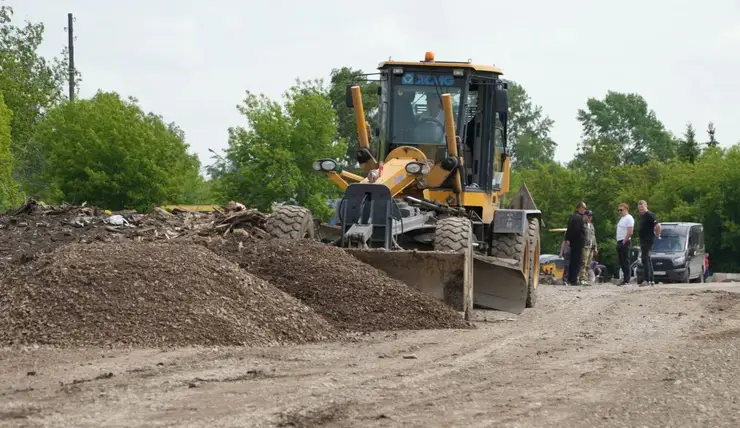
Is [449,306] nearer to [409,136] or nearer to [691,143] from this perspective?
[409,136]

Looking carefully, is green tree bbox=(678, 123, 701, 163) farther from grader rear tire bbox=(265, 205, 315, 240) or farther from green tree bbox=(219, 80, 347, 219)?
grader rear tire bbox=(265, 205, 315, 240)

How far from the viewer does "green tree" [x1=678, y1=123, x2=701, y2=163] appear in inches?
2795

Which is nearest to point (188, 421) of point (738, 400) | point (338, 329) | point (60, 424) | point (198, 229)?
point (60, 424)

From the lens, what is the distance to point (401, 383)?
850cm

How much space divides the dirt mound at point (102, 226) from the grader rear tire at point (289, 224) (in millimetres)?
553

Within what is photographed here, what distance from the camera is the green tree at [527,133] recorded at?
357 ft

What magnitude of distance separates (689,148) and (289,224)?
198ft

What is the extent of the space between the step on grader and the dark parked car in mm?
16258

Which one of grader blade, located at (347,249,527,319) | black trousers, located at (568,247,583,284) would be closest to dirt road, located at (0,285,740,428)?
grader blade, located at (347,249,527,319)

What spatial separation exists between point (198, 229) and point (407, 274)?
5.34m

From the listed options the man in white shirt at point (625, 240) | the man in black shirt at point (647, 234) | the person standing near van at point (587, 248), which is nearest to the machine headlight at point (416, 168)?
the man in black shirt at point (647, 234)

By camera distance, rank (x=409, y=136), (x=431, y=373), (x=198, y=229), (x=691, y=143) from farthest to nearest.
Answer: (x=691, y=143) < (x=198, y=229) < (x=409, y=136) < (x=431, y=373)

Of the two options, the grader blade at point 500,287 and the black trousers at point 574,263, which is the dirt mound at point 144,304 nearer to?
the grader blade at point 500,287

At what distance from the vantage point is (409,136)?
16.4m
